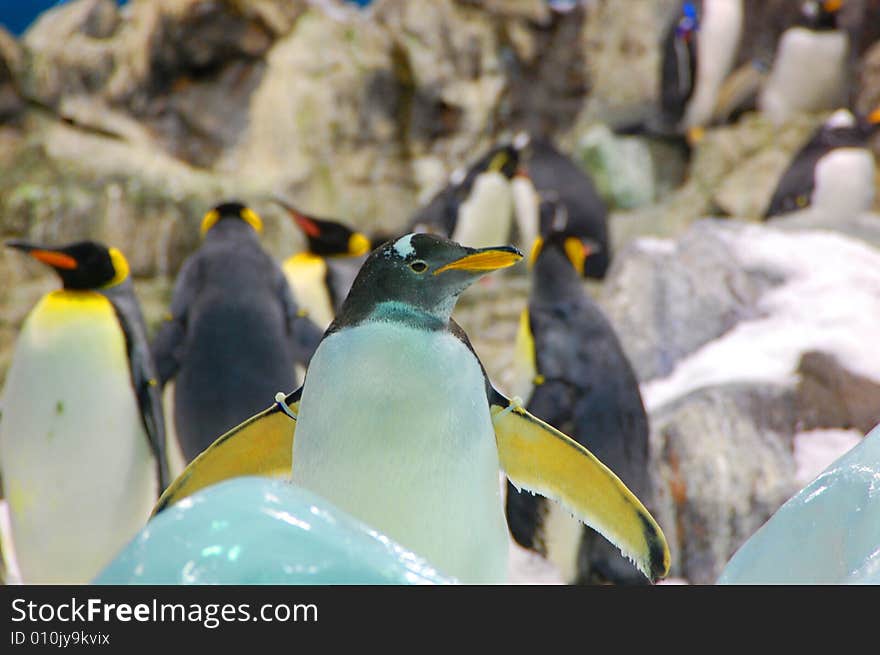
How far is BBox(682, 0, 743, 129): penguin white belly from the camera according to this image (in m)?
7.49

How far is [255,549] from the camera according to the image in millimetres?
894

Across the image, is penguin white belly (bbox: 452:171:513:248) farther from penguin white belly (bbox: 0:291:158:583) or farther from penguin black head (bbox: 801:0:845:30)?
penguin white belly (bbox: 0:291:158:583)

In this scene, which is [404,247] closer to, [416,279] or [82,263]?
[416,279]

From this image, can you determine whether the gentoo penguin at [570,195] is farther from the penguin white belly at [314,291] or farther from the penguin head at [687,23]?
the penguin white belly at [314,291]

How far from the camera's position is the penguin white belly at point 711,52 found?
7.49 meters

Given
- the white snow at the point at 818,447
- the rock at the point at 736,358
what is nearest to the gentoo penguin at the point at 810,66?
the rock at the point at 736,358

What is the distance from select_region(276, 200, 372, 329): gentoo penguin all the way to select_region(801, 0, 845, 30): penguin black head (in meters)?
4.30

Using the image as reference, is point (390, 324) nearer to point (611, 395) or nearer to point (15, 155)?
point (611, 395)

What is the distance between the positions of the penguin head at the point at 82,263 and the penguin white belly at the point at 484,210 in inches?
141

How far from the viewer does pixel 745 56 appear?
25.9 feet

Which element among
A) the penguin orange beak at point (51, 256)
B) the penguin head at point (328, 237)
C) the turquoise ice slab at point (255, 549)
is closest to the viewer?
the turquoise ice slab at point (255, 549)

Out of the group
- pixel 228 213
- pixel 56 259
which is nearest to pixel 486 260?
pixel 56 259
